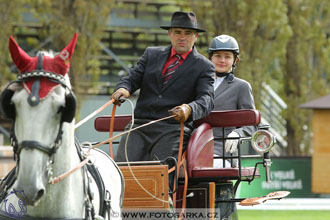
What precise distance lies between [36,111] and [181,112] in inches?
61.4

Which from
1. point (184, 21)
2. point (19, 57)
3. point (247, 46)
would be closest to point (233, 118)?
point (184, 21)

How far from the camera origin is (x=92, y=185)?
4355mm

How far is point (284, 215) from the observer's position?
1400 centimetres

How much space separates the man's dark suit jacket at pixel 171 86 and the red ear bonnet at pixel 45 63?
1.61m

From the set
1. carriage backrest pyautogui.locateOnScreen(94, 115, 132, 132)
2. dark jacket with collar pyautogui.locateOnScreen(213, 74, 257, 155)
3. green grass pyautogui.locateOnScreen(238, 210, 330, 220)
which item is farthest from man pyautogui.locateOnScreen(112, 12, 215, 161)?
green grass pyautogui.locateOnScreen(238, 210, 330, 220)

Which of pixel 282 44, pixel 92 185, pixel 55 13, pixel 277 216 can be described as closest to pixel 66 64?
pixel 92 185

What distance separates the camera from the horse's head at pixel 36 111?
3711 millimetres

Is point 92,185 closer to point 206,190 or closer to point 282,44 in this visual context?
point 206,190

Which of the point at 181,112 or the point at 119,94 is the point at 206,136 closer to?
the point at 181,112

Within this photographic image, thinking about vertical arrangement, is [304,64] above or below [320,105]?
above

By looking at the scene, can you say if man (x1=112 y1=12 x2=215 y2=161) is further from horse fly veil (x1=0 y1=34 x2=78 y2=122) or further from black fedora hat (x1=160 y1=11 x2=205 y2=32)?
horse fly veil (x1=0 y1=34 x2=78 y2=122)

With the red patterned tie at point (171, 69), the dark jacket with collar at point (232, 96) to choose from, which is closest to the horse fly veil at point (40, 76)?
the red patterned tie at point (171, 69)

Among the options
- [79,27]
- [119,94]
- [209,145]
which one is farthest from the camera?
[79,27]

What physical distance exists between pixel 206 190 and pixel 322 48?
16667 mm
